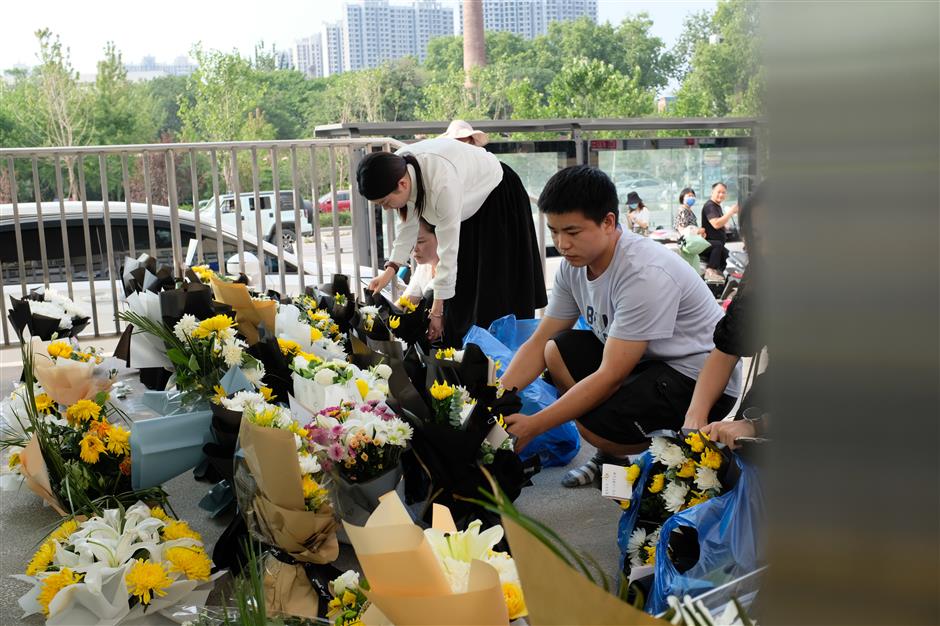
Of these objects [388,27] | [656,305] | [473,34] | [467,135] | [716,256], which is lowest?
[716,256]

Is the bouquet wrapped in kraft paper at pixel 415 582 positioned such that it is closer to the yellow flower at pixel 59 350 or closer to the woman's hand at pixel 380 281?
the yellow flower at pixel 59 350

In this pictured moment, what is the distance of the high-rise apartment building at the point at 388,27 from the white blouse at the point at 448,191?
6313cm

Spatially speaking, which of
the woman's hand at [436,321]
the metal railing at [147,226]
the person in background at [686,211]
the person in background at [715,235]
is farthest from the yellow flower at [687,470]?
the person in background at [686,211]

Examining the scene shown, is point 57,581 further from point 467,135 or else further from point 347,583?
point 467,135

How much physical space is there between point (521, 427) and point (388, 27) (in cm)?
7124

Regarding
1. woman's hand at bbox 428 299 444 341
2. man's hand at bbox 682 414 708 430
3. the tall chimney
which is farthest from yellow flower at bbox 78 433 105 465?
the tall chimney

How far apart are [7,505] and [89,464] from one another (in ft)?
2.05

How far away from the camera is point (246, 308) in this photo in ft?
8.72

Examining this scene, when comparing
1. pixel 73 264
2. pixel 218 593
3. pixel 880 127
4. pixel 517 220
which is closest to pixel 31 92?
pixel 73 264

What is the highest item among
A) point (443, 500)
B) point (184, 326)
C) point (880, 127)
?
point (880, 127)

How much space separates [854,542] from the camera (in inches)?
10.7

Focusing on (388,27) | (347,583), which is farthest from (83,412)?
(388,27)

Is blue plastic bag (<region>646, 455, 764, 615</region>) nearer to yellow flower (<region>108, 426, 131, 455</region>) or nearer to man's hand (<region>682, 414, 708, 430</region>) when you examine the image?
man's hand (<region>682, 414, 708, 430</region>)

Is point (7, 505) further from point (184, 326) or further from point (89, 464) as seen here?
point (184, 326)
